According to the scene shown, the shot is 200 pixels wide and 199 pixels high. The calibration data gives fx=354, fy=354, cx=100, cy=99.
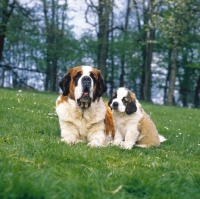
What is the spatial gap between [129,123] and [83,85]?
45.1 inches

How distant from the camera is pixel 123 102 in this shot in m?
6.32

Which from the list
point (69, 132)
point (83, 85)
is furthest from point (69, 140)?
point (83, 85)

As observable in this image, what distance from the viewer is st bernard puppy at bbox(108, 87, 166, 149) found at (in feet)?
20.7

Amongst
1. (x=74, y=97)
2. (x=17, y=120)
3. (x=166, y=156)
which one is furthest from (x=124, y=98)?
(x=17, y=120)

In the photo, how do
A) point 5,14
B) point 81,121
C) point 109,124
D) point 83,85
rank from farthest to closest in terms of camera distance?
1. point 5,14
2. point 109,124
3. point 81,121
4. point 83,85

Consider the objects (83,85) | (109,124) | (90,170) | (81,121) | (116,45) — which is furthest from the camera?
(116,45)

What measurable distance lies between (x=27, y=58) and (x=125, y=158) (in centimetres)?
4165

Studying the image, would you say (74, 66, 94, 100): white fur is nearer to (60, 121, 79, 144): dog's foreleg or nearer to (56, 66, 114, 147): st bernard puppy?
(56, 66, 114, 147): st bernard puppy

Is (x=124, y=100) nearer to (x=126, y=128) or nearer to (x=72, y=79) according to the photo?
(x=126, y=128)

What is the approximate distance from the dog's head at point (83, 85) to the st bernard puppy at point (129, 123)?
36cm

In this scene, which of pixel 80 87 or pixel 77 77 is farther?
pixel 77 77

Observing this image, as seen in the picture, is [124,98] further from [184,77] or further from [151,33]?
[184,77]

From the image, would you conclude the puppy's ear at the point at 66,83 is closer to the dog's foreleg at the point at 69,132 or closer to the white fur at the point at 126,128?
the dog's foreleg at the point at 69,132

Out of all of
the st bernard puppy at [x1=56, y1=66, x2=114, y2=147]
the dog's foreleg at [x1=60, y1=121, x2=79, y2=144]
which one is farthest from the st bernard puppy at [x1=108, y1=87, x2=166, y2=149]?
the dog's foreleg at [x1=60, y1=121, x2=79, y2=144]
